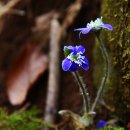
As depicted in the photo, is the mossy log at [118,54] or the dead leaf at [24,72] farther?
the dead leaf at [24,72]

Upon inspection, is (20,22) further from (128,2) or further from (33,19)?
(128,2)

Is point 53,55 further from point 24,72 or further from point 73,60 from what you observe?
point 73,60

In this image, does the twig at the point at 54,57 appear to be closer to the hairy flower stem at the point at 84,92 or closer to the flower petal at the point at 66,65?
the hairy flower stem at the point at 84,92

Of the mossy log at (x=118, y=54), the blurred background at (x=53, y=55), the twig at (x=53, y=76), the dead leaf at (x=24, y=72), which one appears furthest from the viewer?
the dead leaf at (x=24, y=72)

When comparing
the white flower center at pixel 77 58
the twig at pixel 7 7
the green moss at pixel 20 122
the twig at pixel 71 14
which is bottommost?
the green moss at pixel 20 122

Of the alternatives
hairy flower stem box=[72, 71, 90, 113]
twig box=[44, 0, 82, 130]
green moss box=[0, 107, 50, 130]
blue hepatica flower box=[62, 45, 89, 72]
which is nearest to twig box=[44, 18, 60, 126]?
twig box=[44, 0, 82, 130]

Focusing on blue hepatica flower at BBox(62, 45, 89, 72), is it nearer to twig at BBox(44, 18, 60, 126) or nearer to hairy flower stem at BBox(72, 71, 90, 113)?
hairy flower stem at BBox(72, 71, 90, 113)

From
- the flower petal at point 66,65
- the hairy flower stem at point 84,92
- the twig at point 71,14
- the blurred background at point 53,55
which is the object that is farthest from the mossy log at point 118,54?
the twig at point 71,14

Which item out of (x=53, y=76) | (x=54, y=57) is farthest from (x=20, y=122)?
(x=54, y=57)
